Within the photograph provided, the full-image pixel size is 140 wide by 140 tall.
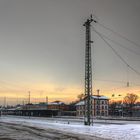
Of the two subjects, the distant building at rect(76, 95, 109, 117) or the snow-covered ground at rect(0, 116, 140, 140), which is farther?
the distant building at rect(76, 95, 109, 117)

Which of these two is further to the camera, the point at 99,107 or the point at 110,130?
the point at 99,107

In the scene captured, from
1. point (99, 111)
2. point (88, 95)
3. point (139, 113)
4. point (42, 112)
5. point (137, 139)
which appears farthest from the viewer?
point (99, 111)

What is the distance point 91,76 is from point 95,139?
2242 cm

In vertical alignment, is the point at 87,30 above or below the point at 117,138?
above

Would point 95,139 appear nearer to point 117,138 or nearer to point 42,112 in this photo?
point 117,138

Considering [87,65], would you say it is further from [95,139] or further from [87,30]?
[95,139]

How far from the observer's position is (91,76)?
5169 centimetres

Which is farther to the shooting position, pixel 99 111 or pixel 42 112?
pixel 99 111

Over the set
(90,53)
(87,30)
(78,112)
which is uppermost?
(87,30)

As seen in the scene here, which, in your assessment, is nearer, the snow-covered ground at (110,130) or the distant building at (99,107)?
the snow-covered ground at (110,130)

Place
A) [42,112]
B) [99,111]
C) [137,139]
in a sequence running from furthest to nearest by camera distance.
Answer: [99,111] → [42,112] → [137,139]

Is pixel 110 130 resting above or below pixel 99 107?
below

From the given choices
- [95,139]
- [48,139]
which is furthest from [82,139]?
[48,139]

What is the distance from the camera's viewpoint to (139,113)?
5374 inches
